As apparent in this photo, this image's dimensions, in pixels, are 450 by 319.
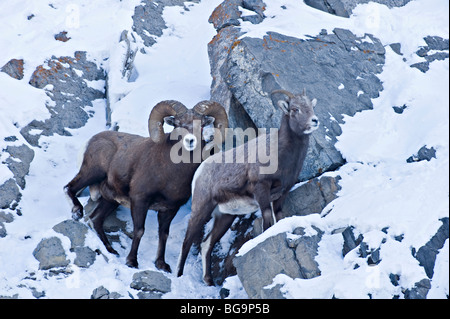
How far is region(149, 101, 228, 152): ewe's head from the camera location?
40.5 ft

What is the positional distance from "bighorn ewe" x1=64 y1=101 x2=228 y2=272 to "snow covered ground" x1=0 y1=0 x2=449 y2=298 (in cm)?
49

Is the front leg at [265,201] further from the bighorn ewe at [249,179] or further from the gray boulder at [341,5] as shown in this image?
the gray boulder at [341,5]

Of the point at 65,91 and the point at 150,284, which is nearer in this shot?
the point at 150,284

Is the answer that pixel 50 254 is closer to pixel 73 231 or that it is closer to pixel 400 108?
pixel 73 231

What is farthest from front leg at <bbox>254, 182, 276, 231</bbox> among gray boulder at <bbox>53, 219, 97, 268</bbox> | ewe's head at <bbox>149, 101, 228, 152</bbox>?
gray boulder at <bbox>53, 219, 97, 268</bbox>

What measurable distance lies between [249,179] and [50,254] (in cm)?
330

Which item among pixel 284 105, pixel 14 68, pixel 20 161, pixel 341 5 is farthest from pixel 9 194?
pixel 341 5

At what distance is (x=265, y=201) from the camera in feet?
35.3

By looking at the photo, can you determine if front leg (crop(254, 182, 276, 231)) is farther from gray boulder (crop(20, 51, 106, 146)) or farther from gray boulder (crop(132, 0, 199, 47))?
gray boulder (crop(132, 0, 199, 47))

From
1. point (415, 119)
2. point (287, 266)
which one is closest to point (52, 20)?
point (415, 119)

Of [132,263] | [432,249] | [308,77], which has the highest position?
[432,249]

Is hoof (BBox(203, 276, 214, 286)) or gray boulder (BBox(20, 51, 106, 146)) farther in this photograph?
gray boulder (BBox(20, 51, 106, 146))

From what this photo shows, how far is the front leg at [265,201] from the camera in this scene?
10.7 metres

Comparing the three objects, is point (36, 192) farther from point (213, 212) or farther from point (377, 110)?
point (377, 110)
